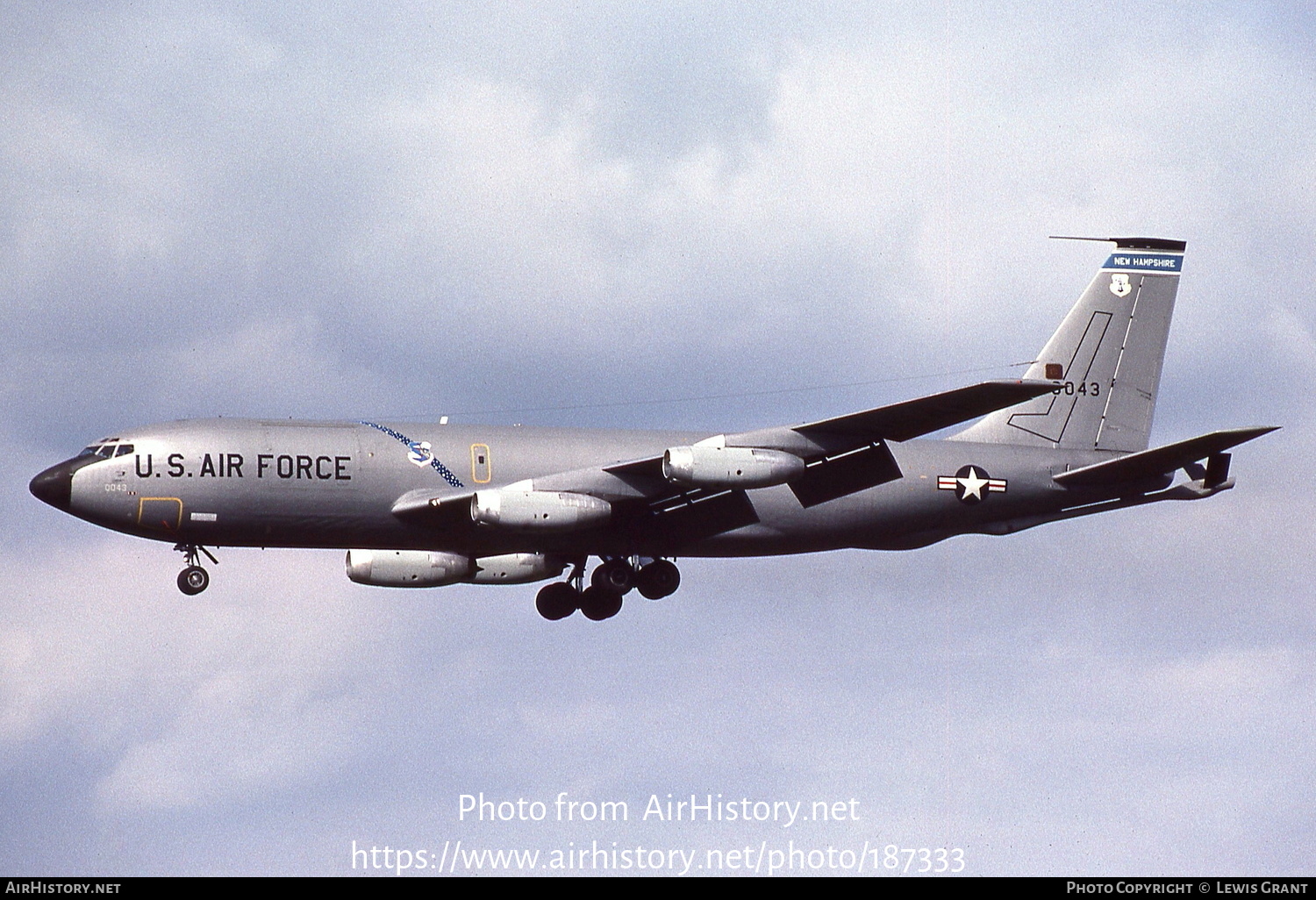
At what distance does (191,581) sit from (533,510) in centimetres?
1031

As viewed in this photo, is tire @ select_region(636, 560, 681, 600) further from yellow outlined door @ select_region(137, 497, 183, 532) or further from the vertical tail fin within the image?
yellow outlined door @ select_region(137, 497, 183, 532)

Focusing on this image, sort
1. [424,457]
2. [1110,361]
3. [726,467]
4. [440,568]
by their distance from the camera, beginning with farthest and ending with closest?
[1110,361], [440,568], [424,457], [726,467]

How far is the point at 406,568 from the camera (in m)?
64.6

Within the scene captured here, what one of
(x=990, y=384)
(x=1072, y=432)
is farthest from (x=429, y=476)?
(x=1072, y=432)

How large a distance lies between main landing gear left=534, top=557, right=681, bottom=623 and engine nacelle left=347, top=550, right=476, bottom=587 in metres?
4.04

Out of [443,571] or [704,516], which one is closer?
[704,516]

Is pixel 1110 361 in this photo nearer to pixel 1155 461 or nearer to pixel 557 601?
pixel 1155 461

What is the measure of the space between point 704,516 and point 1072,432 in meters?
13.1

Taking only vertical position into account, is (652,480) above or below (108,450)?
below

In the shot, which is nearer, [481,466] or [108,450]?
[108,450]

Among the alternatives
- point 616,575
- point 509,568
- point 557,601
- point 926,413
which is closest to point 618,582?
point 616,575

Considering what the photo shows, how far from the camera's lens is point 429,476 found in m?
58.0
